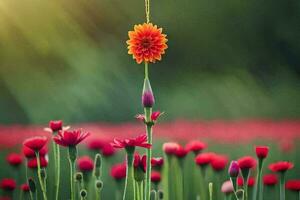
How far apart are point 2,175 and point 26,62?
32 cm

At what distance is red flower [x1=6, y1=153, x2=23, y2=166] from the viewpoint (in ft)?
5.35

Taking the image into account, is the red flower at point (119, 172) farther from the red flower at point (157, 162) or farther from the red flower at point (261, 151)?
the red flower at point (261, 151)

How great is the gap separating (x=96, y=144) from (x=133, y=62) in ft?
0.84

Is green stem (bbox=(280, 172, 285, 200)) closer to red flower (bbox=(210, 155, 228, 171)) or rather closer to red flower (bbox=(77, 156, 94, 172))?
red flower (bbox=(210, 155, 228, 171))

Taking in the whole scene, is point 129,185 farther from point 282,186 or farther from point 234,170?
point 282,186

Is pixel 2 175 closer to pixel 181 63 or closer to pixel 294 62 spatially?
pixel 181 63

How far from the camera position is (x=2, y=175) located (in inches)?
65.4

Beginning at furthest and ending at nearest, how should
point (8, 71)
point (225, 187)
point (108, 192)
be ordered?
point (8, 71) < point (108, 192) < point (225, 187)

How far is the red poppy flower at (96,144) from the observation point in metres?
1.61

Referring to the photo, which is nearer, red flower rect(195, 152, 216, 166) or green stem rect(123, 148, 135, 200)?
green stem rect(123, 148, 135, 200)

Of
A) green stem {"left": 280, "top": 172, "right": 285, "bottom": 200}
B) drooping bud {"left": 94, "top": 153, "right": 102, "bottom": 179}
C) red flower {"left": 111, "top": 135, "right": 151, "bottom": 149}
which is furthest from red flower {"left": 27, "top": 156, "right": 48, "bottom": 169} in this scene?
green stem {"left": 280, "top": 172, "right": 285, "bottom": 200}

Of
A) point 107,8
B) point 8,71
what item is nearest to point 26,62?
point 8,71

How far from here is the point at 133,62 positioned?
1.68 metres

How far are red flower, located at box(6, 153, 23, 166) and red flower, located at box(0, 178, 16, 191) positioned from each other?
5 cm
